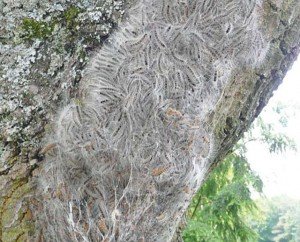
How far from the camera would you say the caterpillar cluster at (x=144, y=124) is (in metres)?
1.13

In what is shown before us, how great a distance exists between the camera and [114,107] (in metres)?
1.19

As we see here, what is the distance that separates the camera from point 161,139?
1.18 metres

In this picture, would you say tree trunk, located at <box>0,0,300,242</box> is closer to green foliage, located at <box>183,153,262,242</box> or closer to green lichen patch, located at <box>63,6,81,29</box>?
green lichen patch, located at <box>63,6,81,29</box>

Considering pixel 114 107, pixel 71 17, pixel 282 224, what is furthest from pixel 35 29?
pixel 282 224

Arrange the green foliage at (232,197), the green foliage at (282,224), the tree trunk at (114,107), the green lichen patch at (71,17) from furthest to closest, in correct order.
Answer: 1. the green foliage at (282,224)
2. the green foliage at (232,197)
3. the green lichen patch at (71,17)
4. the tree trunk at (114,107)

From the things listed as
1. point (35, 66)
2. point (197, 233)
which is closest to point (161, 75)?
point (35, 66)

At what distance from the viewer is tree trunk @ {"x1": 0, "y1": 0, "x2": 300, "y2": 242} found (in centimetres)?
112

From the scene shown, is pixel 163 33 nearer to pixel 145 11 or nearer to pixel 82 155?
pixel 145 11

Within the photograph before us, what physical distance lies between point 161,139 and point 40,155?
28 cm

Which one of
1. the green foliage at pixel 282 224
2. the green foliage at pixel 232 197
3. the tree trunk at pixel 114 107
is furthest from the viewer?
the green foliage at pixel 282 224

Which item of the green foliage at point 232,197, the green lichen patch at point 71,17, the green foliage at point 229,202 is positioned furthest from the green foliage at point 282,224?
the green lichen patch at point 71,17

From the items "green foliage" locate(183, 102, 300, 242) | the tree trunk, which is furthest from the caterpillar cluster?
"green foliage" locate(183, 102, 300, 242)

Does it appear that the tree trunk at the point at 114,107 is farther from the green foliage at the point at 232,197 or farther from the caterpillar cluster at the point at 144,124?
the green foliage at the point at 232,197

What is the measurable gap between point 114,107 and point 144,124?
0.08 m
